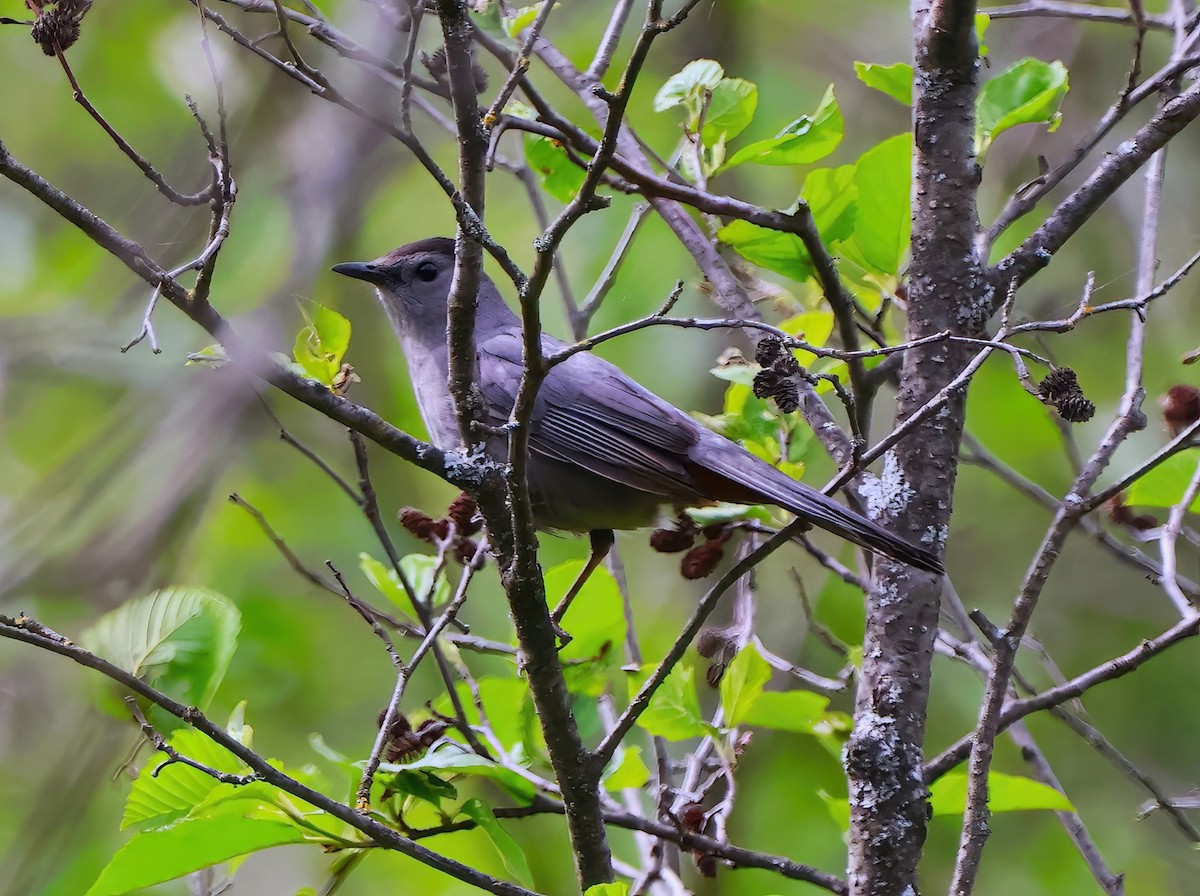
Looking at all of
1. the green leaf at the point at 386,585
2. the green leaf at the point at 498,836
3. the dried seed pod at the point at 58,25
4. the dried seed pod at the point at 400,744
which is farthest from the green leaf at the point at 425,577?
the dried seed pod at the point at 58,25

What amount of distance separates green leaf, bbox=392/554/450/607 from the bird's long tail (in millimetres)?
862

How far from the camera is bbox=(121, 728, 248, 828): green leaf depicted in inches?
98.1

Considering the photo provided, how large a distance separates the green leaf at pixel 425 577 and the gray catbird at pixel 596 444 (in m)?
0.38

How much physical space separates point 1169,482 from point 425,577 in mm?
2049

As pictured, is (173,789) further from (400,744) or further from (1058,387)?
(1058,387)

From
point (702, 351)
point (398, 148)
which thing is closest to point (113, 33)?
point (398, 148)

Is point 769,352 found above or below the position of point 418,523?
above

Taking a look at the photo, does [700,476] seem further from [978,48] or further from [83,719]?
[83,719]

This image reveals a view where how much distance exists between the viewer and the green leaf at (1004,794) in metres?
2.85

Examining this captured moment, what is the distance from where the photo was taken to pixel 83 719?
4.16 meters

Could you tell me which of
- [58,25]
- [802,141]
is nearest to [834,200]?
[802,141]

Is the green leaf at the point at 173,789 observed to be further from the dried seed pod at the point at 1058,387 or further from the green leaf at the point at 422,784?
the dried seed pod at the point at 1058,387

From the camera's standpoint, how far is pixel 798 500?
10.2 ft

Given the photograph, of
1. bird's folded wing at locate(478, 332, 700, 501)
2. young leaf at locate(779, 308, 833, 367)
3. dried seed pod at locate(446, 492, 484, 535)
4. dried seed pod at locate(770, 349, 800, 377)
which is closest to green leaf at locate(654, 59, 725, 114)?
young leaf at locate(779, 308, 833, 367)
